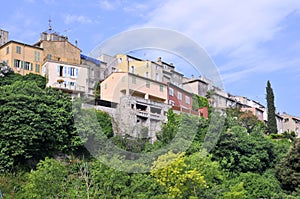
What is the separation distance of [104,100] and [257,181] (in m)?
12.4

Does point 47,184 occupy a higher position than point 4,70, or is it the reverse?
point 4,70

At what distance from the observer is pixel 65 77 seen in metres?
37.5

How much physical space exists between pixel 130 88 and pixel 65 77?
5.32 m

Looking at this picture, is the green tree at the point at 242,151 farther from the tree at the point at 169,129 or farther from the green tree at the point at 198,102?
the green tree at the point at 198,102

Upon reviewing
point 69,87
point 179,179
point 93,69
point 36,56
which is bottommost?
point 179,179

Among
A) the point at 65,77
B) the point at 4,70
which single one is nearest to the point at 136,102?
the point at 65,77

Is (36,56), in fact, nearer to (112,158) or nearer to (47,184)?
(112,158)

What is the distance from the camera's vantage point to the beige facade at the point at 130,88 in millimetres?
36094

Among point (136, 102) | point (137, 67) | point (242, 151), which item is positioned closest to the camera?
point (242, 151)

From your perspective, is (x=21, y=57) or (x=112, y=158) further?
(x=21, y=57)

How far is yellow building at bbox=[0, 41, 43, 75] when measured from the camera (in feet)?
126

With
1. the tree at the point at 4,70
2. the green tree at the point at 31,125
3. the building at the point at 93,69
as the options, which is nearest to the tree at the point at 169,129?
the green tree at the point at 31,125

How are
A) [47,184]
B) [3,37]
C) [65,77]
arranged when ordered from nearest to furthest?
[47,184]
[65,77]
[3,37]

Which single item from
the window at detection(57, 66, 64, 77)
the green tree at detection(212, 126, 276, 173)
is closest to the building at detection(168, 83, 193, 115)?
the green tree at detection(212, 126, 276, 173)
